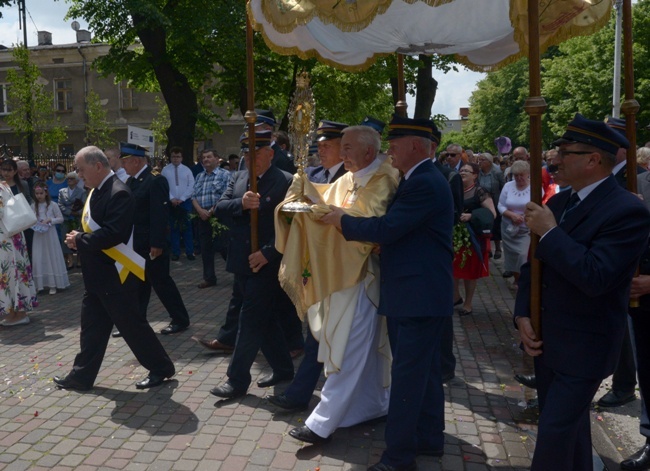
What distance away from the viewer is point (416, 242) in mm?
4125

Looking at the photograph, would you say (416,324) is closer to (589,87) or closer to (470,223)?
(470,223)

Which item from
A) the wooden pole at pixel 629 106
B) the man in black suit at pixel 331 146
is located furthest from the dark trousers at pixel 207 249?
the wooden pole at pixel 629 106

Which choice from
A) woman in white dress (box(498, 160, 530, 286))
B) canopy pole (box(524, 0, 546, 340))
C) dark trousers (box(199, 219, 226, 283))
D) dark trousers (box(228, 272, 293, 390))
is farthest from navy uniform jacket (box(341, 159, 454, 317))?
dark trousers (box(199, 219, 226, 283))

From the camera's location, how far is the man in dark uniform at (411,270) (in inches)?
159

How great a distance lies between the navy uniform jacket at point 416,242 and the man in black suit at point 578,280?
0.82m

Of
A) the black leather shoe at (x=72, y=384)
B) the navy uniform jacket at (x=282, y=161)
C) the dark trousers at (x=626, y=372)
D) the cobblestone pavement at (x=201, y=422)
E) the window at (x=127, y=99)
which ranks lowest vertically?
the cobblestone pavement at (x=201, y=422)

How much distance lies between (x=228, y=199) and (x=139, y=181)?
168 centimetres

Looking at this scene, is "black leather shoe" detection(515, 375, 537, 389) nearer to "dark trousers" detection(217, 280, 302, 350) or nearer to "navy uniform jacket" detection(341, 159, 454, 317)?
"navy uniform jacket" detection(341, 159, 454, 317)

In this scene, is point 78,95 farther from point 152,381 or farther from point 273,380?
point 273,380

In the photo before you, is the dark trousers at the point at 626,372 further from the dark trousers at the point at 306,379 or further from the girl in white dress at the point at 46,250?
the girl in white dress at the point at 46,250

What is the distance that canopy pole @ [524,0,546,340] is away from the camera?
340cm

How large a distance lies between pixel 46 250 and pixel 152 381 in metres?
5.97

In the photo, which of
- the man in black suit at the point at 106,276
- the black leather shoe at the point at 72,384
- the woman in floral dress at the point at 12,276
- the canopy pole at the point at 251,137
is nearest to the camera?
the canopy pole at the point at 251,137

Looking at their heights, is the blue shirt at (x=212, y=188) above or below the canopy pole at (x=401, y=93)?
below
